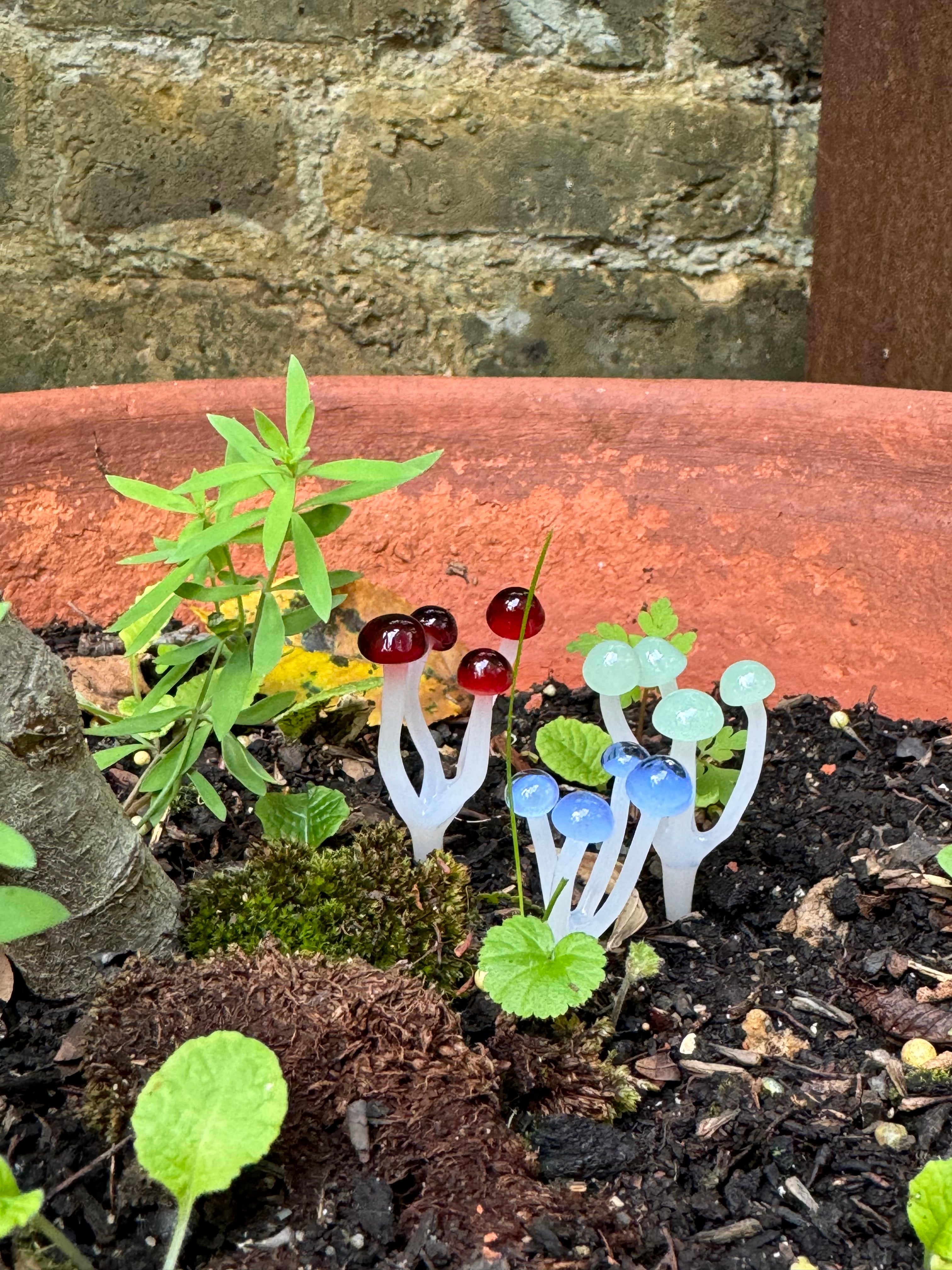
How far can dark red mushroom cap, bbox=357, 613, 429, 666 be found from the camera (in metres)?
0.91

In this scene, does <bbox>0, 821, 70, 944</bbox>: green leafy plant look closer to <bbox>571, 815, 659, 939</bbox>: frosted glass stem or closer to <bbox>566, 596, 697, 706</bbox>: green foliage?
<bbox>571, 815, 659, 939</bbox>: frosted glass stem

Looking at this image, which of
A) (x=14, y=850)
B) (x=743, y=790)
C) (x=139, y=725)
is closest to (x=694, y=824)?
(x=743, y=790)

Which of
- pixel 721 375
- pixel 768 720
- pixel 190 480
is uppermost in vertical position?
pixel 190 480

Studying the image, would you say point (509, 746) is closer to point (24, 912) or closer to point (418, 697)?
point (418, 697)


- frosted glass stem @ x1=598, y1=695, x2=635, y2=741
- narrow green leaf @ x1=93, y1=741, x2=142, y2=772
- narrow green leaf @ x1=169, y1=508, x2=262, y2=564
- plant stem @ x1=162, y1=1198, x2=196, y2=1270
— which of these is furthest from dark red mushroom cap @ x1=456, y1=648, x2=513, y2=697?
plant stem @ x1=162, y1=1198, x2=196, y2=1270

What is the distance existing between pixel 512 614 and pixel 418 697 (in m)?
0.13

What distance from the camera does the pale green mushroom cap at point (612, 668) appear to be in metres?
0.92

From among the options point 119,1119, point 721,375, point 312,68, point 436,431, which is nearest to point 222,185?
point 312,68

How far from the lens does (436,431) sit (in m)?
1.44

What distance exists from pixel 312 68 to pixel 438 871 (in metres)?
1.44

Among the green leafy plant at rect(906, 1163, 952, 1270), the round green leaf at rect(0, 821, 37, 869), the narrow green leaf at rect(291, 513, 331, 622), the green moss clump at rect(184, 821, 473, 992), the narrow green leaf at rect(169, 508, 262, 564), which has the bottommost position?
the green moss clump at rect(184, 821, 473, 992)

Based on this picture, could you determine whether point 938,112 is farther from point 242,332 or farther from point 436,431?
point 242,332

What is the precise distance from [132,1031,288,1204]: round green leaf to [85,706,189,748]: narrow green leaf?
0.92 ft

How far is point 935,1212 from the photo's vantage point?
2.25 feet
